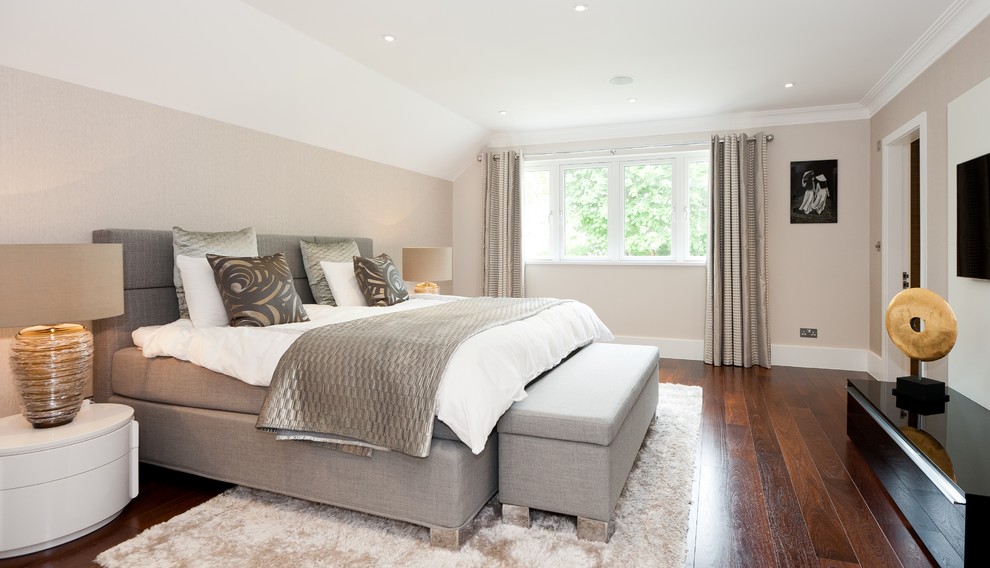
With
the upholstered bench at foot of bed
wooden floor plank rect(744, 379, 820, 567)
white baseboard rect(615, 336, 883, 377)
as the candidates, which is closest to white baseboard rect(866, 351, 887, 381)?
white baseboard rect(615, 336, 883, 377)

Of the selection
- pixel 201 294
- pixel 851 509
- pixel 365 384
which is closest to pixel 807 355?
pixel 851 509

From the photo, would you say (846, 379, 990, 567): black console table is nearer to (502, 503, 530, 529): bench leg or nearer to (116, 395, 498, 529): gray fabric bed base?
(502, 503, 530, 529): bench leg

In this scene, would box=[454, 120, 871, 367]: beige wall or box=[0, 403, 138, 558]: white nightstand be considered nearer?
box=[0, 403, 138, 558]: white nightstand

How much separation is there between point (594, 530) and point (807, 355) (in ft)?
13.8

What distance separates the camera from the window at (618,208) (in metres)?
5.81

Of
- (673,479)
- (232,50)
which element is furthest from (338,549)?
(232,50)

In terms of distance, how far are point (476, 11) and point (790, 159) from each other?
3.66 meters

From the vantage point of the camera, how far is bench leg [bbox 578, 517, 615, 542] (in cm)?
209

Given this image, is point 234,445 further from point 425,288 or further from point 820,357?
point 820,357

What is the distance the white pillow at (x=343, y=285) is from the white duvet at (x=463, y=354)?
0.55 m

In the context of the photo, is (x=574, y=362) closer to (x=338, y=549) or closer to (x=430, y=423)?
(x=430, y=423)

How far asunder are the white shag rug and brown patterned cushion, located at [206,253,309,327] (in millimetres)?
834

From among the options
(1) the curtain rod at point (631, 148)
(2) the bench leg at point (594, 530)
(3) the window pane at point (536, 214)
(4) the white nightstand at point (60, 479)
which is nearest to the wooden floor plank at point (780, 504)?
(2) the bench leg at point (594, 530)

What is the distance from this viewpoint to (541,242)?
646 cm
